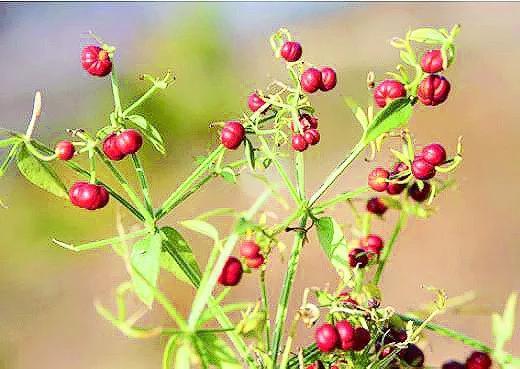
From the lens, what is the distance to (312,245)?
383 centimetres

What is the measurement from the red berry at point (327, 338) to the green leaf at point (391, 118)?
12 cm

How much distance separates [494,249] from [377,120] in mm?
3382

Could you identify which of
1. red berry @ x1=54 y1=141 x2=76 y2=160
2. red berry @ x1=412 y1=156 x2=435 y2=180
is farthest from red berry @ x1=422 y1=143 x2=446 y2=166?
red berry @ x1=54 y1=141 x2=76 y2=160

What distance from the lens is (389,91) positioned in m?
0.55

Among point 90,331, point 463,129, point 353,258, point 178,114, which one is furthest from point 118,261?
point 353,258

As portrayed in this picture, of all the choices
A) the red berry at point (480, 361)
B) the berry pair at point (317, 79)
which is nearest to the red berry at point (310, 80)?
the berry pair at point (317, 79)

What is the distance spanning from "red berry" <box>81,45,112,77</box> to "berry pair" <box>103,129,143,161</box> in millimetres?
69

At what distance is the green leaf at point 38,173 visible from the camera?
54 centimetres

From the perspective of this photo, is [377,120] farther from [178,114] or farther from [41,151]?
[178,114]

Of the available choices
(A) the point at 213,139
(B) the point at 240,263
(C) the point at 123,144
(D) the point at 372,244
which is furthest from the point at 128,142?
(A) the point at 213,139

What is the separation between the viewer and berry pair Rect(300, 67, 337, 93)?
59cm

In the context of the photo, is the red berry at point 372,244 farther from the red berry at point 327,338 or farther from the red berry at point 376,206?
the red berry at point 327,338

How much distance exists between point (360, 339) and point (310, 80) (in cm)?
A: 18

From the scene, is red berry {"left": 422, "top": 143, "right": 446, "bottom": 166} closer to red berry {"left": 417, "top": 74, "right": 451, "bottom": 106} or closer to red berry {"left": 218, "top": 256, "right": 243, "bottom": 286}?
red berry {"left": 417, "top": 74, "right": 451, "bottom": 106}
